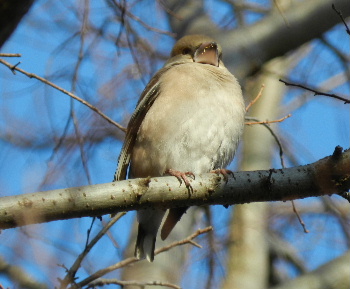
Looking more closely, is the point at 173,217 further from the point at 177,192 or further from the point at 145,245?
the point at 177,192

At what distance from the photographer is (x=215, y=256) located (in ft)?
21.9

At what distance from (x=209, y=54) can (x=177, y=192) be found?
2.08 m

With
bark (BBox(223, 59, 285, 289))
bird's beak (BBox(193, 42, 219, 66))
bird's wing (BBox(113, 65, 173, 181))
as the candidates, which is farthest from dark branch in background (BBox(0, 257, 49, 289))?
bark (BBox(223, 59, 285, 289))

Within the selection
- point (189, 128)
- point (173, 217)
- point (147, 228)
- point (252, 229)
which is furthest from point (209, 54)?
point (252, 229)

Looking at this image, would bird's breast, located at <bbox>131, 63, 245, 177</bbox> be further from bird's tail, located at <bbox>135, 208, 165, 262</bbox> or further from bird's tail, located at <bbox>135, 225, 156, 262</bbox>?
bird's tail, located at <bbox>135, 225, 156, 262</bbox>

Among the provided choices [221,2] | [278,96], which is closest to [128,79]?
[221,2]

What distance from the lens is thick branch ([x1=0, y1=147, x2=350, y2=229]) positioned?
300cm

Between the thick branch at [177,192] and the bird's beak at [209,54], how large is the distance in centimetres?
186

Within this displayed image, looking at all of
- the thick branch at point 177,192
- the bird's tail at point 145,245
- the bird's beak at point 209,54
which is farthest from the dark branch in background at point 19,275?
the bird's beak at point 209,54

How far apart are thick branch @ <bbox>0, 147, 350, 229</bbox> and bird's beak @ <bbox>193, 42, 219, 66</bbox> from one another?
6.10 ft

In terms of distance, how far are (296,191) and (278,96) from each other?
16.9 ft

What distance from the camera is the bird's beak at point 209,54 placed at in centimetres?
522

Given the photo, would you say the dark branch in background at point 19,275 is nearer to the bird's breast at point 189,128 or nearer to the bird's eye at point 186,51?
the bird's breast at point 189,128

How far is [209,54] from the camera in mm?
5234
